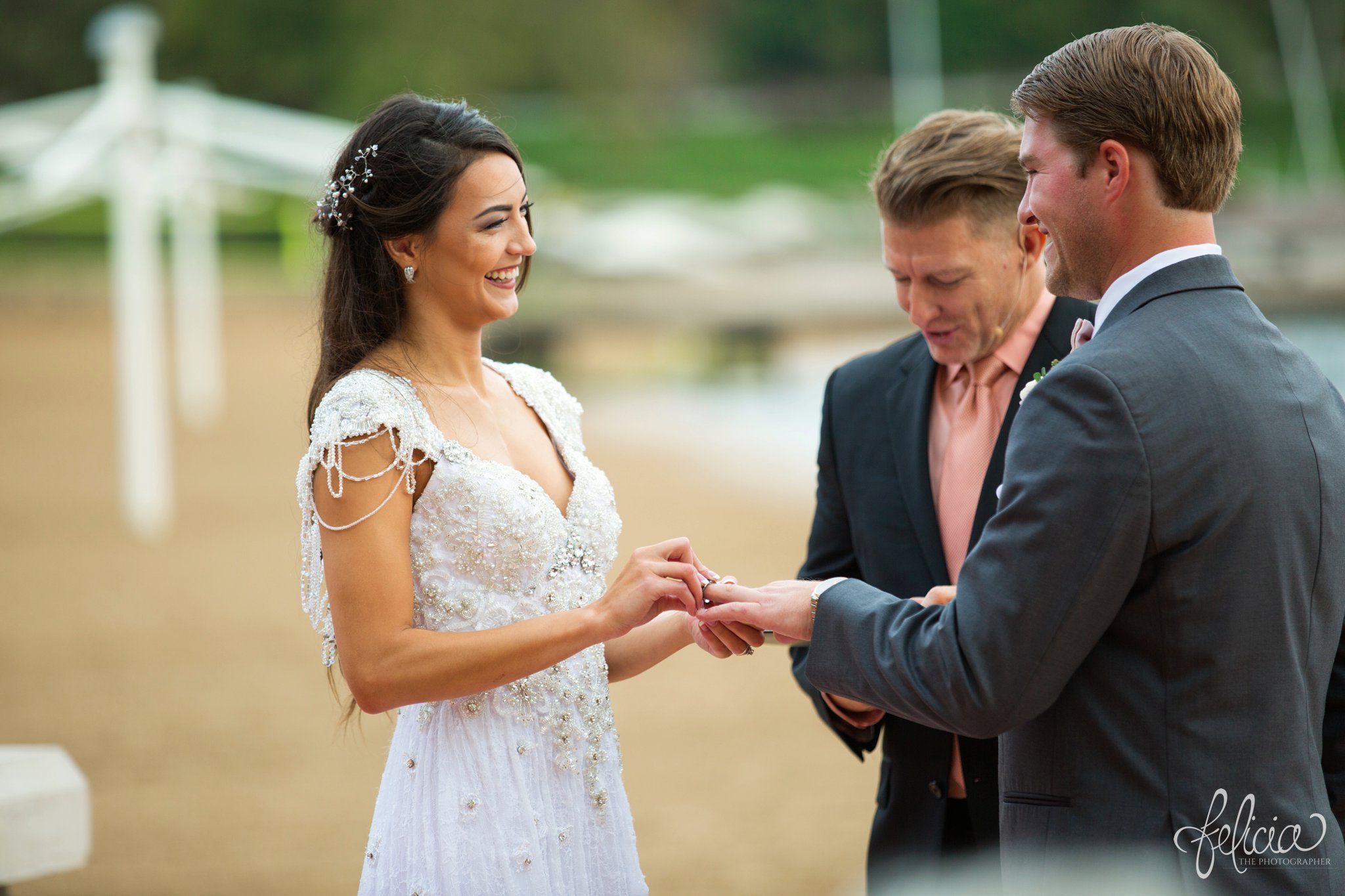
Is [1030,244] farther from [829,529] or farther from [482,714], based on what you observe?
[482,714]

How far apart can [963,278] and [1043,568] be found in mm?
928

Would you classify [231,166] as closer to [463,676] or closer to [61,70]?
[61,70]

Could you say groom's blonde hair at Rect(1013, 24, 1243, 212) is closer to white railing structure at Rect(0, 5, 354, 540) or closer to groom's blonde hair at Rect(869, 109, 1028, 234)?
groom's blonde hair at Rect(869, 109, 1028, 234)

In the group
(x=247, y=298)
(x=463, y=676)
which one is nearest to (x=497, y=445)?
(x=463, y=676)

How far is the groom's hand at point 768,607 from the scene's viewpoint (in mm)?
2027

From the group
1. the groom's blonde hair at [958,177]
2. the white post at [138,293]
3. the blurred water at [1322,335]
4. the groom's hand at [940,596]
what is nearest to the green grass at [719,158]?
the blurred water at [1322,335]

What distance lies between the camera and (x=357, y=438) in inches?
82.7

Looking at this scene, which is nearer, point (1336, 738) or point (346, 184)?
point (1336, 738)

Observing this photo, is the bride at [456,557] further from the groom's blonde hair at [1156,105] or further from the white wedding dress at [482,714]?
the groom's blonde hair at [1156,105]

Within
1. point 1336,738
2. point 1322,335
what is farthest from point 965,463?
point 1322,335

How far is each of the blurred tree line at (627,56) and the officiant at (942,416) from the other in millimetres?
31370

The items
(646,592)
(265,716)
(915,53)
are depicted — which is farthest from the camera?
(915,53)

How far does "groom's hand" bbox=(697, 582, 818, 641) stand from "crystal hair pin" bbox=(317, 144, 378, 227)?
3.07 feet

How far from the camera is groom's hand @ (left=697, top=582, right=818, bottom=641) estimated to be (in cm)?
203
